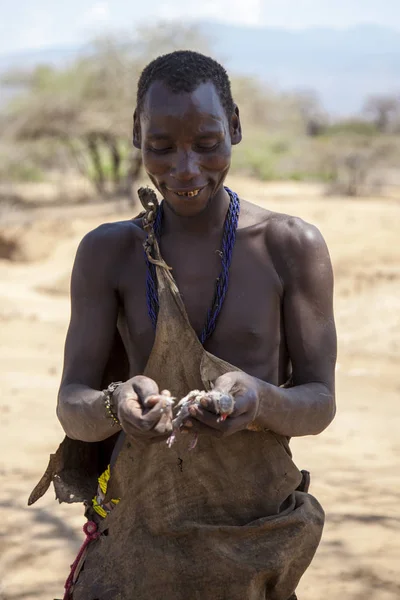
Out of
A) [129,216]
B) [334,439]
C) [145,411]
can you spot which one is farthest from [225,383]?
[129,216]

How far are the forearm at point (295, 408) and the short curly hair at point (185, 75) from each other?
A: 0.61 metres

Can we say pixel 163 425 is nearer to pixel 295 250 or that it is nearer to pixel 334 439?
pixel 295 250

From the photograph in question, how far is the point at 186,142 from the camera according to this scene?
1771 mm

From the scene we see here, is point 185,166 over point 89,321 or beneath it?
over

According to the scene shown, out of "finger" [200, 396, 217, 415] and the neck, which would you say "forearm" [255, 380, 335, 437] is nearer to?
"finger" [200, 396, 217, 415]

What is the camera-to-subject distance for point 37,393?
251 inches

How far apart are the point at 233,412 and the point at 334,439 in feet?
13.0

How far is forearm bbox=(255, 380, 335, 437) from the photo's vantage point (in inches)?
68.4

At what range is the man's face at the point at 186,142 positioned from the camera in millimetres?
1762

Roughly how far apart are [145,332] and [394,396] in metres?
4.86

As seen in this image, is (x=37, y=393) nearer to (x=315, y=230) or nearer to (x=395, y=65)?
(x=315, y=230)

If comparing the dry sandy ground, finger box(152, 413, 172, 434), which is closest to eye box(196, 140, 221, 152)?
finger box(152, 413, 172, 434)

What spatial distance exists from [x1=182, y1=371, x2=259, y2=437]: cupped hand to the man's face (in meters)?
0.41

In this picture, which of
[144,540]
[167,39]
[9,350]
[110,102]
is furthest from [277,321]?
[167,39]
